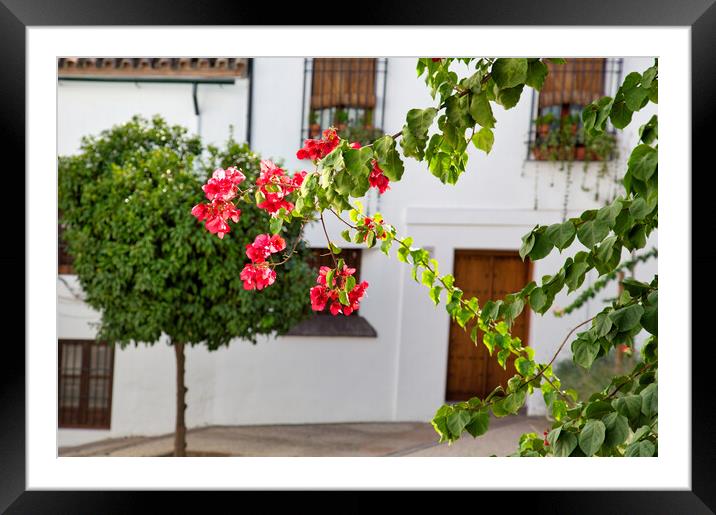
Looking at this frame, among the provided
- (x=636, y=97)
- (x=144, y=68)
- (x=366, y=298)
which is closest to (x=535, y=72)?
(x=636, y=97)

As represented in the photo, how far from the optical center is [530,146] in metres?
7.44

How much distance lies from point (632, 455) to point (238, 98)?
21.8 feet

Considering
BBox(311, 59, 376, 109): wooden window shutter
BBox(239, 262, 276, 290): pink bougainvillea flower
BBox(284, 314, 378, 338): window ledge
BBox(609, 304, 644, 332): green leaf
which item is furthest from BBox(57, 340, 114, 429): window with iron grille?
BBox(609, 304, 644, 332): green leaf

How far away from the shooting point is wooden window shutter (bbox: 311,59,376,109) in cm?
734

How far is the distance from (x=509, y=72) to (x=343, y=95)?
20.6 feet

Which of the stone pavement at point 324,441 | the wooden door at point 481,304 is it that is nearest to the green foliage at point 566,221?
the stone pavement at point 324,441

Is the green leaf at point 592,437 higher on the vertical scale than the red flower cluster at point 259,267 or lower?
lower

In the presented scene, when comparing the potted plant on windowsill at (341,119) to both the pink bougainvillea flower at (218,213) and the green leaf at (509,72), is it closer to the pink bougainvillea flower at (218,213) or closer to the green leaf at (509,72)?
the pink bougainvillea flower at (218,213)

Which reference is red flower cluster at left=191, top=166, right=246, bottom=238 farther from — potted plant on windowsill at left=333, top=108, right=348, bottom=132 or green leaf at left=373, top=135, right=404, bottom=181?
potted plant on windowsill at left=333, top=108, right=348, bottom=132

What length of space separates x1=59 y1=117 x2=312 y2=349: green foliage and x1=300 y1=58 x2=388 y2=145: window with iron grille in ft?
5.51

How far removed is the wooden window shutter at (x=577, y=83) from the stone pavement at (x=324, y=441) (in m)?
2.88

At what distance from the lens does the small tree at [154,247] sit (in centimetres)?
545

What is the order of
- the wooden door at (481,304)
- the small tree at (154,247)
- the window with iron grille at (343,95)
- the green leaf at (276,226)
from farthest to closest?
the wooden door at (481,304)
the window with iron grille at (343,95)
the small tree at (154,247)
the green leaf at (276,226)
